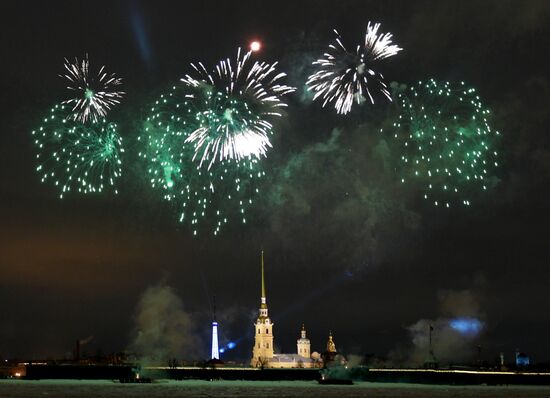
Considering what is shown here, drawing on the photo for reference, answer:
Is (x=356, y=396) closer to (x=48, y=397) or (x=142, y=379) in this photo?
(x=48, y=397)

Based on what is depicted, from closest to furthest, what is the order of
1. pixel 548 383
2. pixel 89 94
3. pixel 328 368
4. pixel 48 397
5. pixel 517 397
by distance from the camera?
pixel 89 94 < pixel 48 397 < pixel 517 397 < pixel 548 383 < pixel 328 368

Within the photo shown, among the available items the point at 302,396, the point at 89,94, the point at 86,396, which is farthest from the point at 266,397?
the point at 89,94

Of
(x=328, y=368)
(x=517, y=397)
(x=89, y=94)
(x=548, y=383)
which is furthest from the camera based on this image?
(x=328, y=368)

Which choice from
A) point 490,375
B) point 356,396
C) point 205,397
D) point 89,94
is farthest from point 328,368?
point 89,94

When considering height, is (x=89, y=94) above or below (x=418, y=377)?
above

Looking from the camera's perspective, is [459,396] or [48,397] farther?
[459,396]

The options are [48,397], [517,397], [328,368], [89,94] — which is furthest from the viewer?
[328,368]

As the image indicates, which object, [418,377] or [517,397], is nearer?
[517,397]

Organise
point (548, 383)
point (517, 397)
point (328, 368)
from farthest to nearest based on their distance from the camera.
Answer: point (328, 368)
point (548, 383)
point (517, 397)

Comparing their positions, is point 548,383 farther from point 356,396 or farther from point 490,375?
point 356,396
